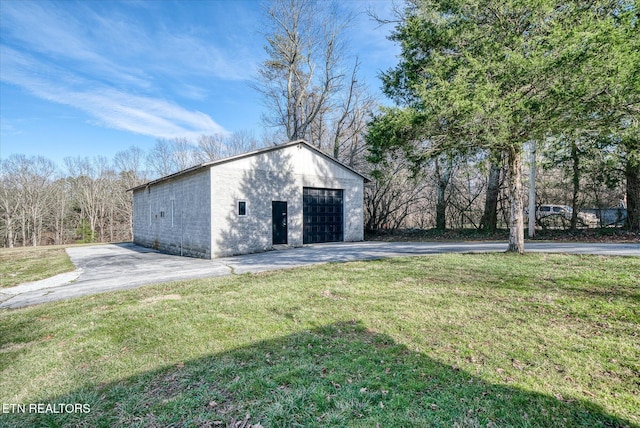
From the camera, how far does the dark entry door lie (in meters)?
13.9

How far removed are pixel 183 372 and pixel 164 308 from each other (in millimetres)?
2387

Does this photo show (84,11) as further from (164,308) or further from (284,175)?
(164,308)

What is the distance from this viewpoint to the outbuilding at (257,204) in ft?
39.9

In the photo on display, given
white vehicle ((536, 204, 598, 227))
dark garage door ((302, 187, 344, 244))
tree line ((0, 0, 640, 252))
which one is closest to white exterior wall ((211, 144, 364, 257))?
dark garage door ((302, 187, 344, 244))

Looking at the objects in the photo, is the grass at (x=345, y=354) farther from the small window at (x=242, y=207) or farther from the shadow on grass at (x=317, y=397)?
the small window at (x=242, y=207)

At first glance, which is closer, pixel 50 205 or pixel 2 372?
pixel 2 372

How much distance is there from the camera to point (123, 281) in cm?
801

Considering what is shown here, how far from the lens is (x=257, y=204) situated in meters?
13.1

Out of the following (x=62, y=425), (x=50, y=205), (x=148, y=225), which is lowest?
(x=62, y=425)

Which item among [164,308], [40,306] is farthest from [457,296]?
[40,306]

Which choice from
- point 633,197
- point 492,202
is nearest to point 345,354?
point 492,202

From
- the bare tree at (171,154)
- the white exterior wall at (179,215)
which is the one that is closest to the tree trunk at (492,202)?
the white exterior wall at (179,215)

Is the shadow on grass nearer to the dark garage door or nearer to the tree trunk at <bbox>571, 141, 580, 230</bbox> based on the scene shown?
the dark garage door

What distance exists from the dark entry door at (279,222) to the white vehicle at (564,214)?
12.9 m
